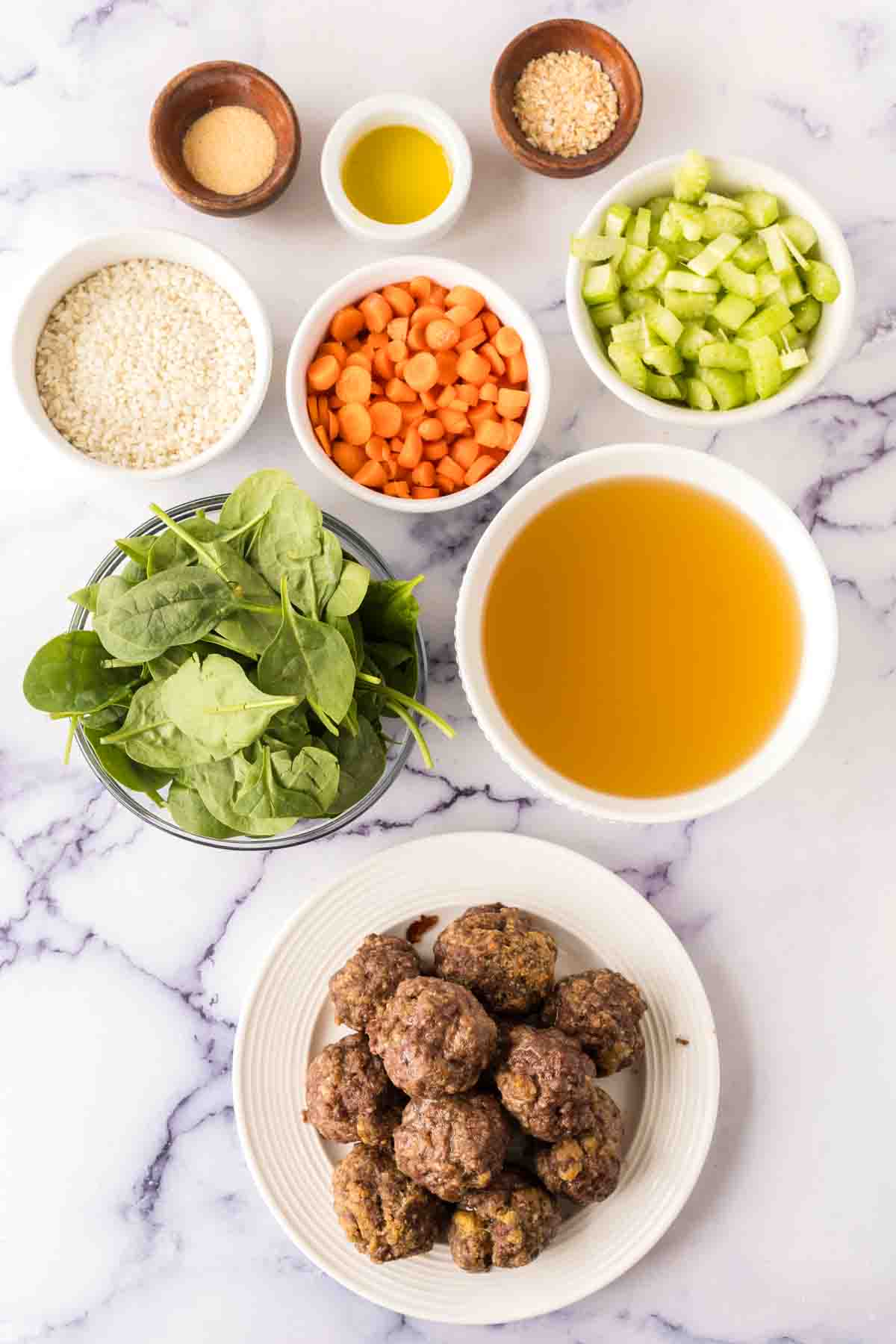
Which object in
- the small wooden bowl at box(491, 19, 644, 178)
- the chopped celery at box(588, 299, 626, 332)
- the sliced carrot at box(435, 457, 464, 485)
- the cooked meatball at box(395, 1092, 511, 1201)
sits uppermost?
the small wooden bowl at box(491, 19, 644, 178)

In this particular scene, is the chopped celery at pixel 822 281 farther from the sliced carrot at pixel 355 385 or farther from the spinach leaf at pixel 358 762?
the spinach leaf at pixel 358 762

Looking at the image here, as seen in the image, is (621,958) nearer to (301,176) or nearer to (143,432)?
(143,432)

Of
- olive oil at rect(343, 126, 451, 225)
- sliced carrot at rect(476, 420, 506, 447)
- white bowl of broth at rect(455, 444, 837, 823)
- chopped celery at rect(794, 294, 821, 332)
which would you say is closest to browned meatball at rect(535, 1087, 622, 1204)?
white bowl of broth at rect(455, 444, 837, 823)

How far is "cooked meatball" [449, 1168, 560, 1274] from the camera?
1.63 m

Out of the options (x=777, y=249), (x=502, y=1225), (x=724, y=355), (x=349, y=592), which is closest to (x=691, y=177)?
(x=777, y=249)

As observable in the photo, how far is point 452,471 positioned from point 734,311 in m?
0.48

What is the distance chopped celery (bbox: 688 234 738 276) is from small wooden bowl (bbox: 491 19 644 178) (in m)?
0.23

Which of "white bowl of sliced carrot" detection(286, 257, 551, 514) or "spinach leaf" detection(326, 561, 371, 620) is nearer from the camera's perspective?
"spinach leaf" detection(326, 561, 371, 620)

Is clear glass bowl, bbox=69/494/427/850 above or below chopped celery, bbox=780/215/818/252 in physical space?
below

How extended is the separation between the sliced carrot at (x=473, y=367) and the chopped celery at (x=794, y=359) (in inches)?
17.3

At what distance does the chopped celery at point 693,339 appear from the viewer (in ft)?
5.82

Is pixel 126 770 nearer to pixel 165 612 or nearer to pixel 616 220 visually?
pixel 165 612

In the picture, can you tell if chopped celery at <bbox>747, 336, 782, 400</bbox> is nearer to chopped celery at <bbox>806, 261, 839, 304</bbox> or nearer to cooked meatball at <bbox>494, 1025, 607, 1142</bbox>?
chopped celery at <bbox>806, 261, 839, 304</bbox>

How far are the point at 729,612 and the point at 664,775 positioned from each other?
0.26 meters
